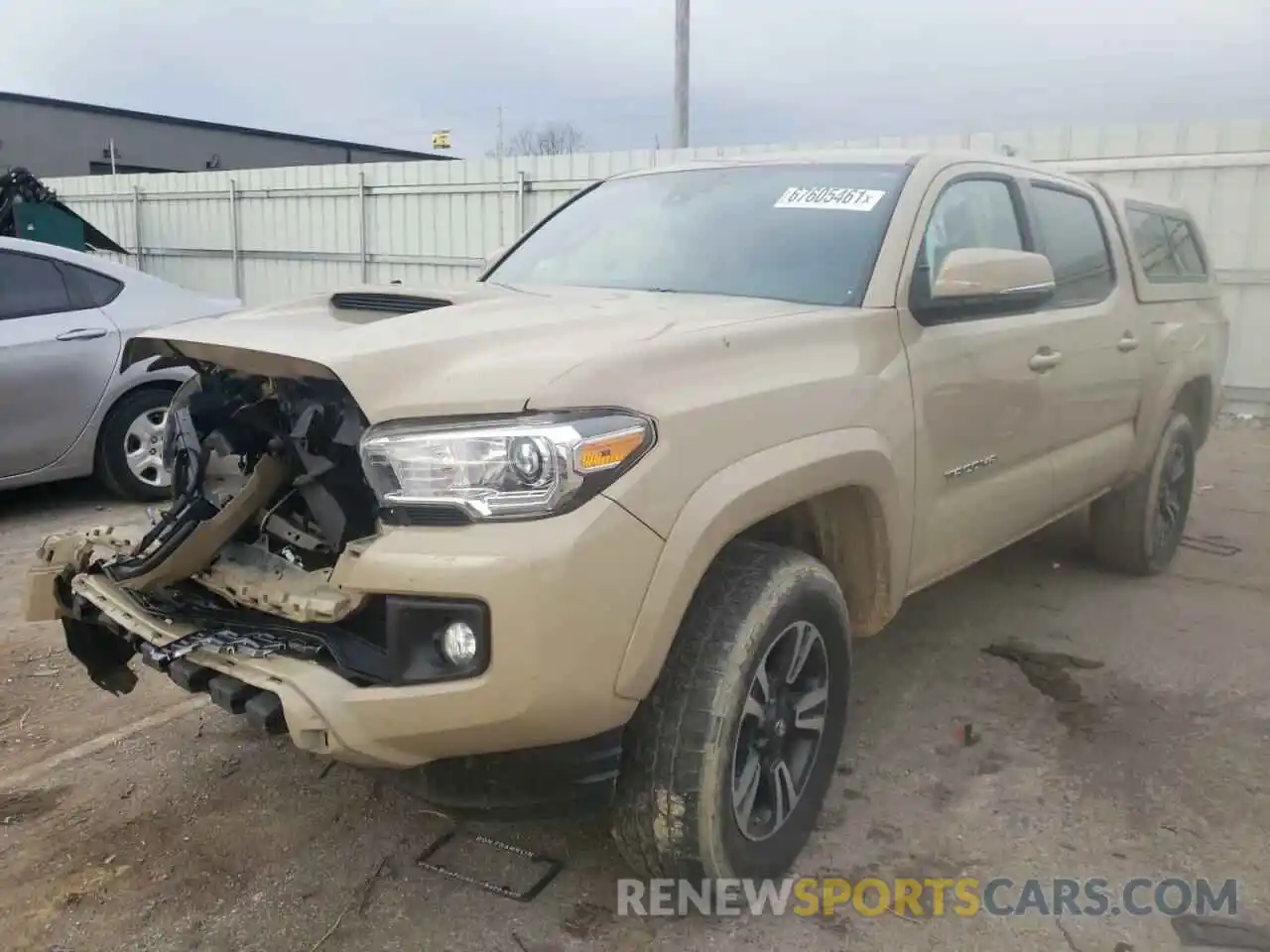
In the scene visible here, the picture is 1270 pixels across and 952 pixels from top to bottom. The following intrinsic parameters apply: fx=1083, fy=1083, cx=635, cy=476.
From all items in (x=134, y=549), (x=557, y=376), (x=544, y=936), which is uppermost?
(x=557, y=376)

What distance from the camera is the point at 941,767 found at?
132 inches

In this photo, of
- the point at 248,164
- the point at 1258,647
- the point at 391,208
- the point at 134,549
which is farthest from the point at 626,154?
the point at 248,164

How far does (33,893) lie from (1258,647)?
4.34m

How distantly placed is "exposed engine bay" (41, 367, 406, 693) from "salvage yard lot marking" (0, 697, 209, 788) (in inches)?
20.8

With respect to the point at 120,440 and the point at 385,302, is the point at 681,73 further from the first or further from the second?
the point at 385,302

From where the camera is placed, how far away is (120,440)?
6.08 metres

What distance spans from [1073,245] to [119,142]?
29299 mm

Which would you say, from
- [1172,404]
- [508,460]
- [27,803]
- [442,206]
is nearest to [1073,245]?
[1172,404]

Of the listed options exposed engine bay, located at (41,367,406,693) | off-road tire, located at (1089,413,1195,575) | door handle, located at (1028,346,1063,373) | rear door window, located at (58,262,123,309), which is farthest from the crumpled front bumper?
rear door window, located at (58,262,123,309)

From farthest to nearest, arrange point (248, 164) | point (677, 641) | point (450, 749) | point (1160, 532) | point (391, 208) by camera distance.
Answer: point (248, 164), point (391, 208), point (1160, 532), point (677, 641), point (450, 749)

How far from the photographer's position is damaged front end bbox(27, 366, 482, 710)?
2.30 meters

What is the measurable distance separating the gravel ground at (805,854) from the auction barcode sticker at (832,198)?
1.70 m

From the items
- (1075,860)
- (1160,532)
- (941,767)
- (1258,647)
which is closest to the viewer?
(1075,860)

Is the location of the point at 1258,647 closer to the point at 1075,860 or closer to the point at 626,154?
the point at 1075,860
